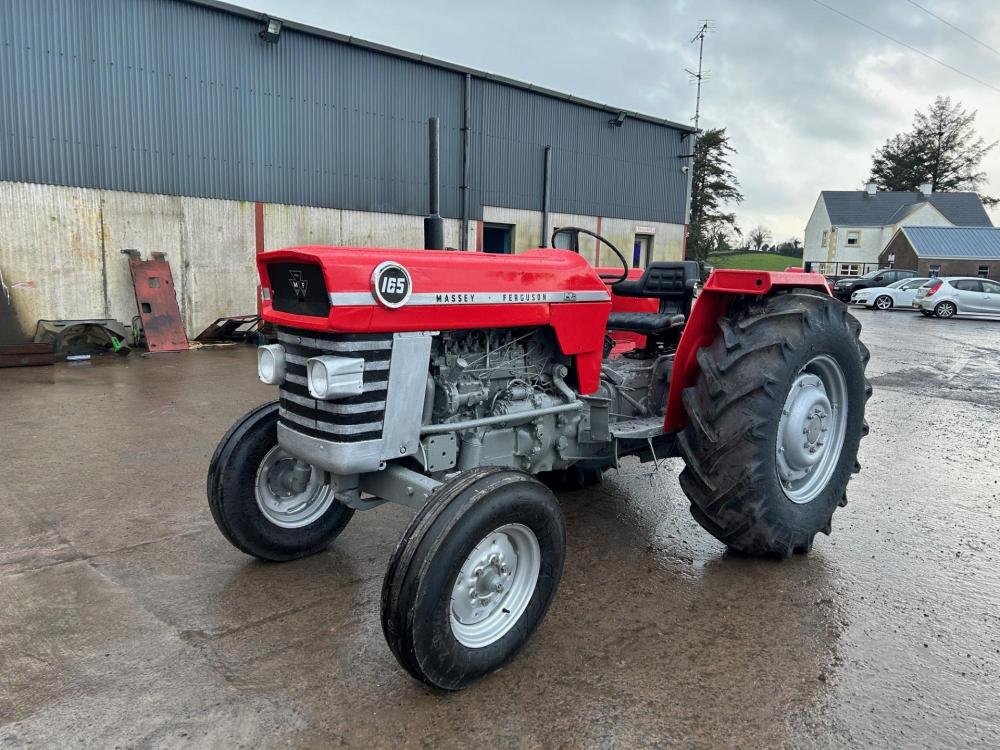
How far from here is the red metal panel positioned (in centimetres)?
1080

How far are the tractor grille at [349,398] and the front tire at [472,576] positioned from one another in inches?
15.6

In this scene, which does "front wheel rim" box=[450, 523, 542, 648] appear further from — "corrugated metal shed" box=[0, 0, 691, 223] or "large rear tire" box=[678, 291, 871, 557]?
"corrugated metal shed" box=[0, 0, 691, 223]

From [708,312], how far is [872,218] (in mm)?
47897

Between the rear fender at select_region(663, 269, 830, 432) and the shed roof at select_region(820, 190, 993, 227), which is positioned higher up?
the shed roof at select_region(820, 190, 993, 227)

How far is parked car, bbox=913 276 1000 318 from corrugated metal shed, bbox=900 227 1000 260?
19.5 meters

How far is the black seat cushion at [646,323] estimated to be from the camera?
13.8 feet

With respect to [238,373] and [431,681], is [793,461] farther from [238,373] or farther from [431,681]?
[238,373]

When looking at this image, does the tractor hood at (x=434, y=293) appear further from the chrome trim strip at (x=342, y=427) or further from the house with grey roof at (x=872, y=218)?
the house with grey roof at (x=872, y=218)

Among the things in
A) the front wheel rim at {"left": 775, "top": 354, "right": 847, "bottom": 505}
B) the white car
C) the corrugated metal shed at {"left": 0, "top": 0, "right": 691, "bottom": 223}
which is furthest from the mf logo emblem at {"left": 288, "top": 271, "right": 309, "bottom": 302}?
the white car

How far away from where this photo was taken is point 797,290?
3619 millimetres

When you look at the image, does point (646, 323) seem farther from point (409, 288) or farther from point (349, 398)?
point (349, 398)

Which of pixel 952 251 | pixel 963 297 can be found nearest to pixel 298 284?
pixel 963 297

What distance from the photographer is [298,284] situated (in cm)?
260

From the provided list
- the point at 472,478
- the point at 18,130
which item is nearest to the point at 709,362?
the point at 472,478
